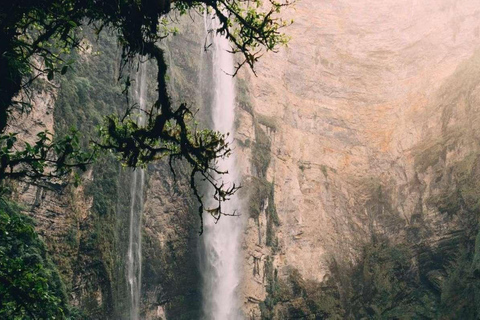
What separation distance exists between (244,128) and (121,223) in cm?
1034

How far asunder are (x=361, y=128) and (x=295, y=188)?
24.8 feet

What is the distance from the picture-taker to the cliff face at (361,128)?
25281 mm

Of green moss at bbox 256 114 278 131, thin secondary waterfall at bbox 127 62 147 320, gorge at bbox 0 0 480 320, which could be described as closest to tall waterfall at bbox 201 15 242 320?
gorge at bbox 0 0 480 320

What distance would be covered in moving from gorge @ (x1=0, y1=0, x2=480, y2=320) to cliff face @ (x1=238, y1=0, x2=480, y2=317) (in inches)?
3.8

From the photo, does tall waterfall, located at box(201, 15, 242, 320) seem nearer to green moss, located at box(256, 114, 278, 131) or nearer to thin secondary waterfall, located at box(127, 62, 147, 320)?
green moss, located at box(256, 114, 278, 131)

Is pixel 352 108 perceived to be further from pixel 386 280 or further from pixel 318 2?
pixel 386 280

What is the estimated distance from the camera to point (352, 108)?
107ft

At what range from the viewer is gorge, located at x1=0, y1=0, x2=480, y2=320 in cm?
1897

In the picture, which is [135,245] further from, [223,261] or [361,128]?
[361,128]

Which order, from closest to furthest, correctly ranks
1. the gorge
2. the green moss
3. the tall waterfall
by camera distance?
the gorge → the tall waterfall → the green moss

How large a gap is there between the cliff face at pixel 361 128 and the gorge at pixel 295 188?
0.32 feet

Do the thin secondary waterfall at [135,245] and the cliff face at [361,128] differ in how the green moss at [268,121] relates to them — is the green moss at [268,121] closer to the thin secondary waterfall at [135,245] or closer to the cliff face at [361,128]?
the cliff face at [361,128]

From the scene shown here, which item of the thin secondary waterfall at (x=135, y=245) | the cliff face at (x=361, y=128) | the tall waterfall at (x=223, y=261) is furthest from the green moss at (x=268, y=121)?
the thin secondary waterfall at (x=135, y=245)

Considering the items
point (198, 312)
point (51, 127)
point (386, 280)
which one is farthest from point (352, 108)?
point (51, 127)
